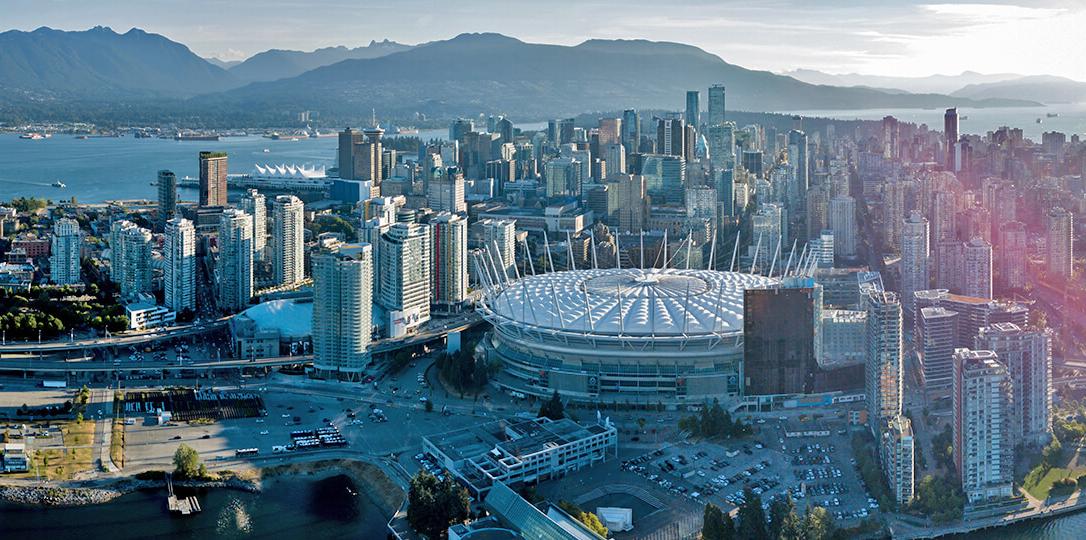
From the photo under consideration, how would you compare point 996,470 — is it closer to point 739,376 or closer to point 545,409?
point 739,376

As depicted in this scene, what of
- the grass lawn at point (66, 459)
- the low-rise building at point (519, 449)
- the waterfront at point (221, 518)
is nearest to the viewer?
the waterfront at point (221, 518)

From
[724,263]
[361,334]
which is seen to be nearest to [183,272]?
[361,334]

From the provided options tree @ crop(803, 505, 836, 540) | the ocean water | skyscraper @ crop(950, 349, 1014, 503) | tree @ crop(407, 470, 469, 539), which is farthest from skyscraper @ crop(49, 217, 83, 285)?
the ocean water

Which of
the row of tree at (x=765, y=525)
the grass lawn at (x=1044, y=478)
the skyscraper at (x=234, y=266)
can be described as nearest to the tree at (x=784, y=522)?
the row of tree at (x=765, y=525)

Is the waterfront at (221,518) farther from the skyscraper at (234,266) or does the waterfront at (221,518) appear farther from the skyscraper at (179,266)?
the skyscraper at (234,266)

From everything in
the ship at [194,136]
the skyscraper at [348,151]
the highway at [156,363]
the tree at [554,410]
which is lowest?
the tree at [554,410]

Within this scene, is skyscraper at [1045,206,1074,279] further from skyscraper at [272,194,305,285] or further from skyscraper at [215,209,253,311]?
skyscraper at [215,209,253,311]
